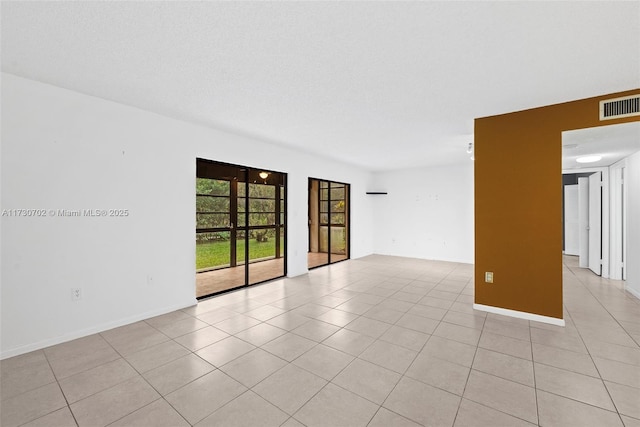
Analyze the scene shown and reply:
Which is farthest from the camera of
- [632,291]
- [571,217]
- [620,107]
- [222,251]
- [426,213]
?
[571,217]

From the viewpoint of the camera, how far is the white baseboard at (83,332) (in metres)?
2.69

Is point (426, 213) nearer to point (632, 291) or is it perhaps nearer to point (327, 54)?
point (632, 291)

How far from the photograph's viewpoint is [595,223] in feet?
19.7

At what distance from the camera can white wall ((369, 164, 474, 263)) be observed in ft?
24.5

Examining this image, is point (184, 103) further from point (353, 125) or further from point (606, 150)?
point (606, 150)

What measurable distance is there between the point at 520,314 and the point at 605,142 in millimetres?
2741

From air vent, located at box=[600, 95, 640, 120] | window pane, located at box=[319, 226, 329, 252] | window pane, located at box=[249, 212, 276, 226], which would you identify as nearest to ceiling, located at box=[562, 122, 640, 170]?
air vent, located at box=[600, 95, 640, 120]

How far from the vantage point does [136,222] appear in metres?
3.57

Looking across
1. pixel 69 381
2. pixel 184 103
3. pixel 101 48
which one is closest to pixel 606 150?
pixel 184 103

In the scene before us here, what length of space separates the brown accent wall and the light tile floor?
408 mm

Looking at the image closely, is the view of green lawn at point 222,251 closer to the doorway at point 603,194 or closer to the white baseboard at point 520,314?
the white baseboard at point 520,314

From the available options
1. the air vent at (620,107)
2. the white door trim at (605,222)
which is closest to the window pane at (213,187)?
the air vent at (620,107)

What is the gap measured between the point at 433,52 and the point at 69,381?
4.10 meters

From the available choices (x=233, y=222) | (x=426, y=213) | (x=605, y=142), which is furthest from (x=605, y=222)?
(x=233, y=222)
